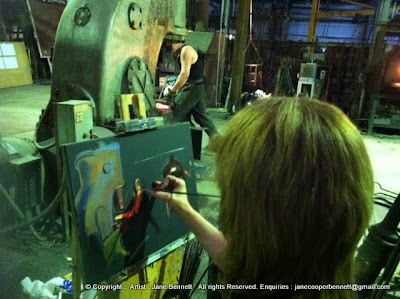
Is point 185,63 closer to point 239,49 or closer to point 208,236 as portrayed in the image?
point 208,236

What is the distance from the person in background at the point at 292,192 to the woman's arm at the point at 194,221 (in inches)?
11.5

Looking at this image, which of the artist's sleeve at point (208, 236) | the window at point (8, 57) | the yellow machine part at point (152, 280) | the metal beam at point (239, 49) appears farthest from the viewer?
the window at point (8, 57)

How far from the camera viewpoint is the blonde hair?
2.83 ft

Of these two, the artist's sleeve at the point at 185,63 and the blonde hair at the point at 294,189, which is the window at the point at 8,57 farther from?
the blonde hair at the point at 294,189

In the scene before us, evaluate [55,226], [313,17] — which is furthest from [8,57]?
[313,17]

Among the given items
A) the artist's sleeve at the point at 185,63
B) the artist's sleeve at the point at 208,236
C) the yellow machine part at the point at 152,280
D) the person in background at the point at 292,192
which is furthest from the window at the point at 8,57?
the person in background at the point at 292,192

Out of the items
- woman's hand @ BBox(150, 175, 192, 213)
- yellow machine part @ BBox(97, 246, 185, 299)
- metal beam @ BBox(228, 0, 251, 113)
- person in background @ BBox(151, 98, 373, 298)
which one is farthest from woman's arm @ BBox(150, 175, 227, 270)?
metal beam @ BBox(228, 0, 251, 113)

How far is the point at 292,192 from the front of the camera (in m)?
0.87

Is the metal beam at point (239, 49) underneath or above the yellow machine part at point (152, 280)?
above

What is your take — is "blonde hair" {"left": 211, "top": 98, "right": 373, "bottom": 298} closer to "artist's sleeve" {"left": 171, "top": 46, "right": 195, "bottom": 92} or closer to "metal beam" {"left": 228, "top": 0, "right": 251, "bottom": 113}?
"artist's sleeve" {"left": 171, "top": 46, "right": 195, "bottom": 92}

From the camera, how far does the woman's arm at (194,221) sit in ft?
4.33

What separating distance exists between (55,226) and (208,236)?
2.27 meters

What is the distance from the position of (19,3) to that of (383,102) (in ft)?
41.3

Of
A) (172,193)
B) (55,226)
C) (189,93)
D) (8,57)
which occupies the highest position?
(8,57)
